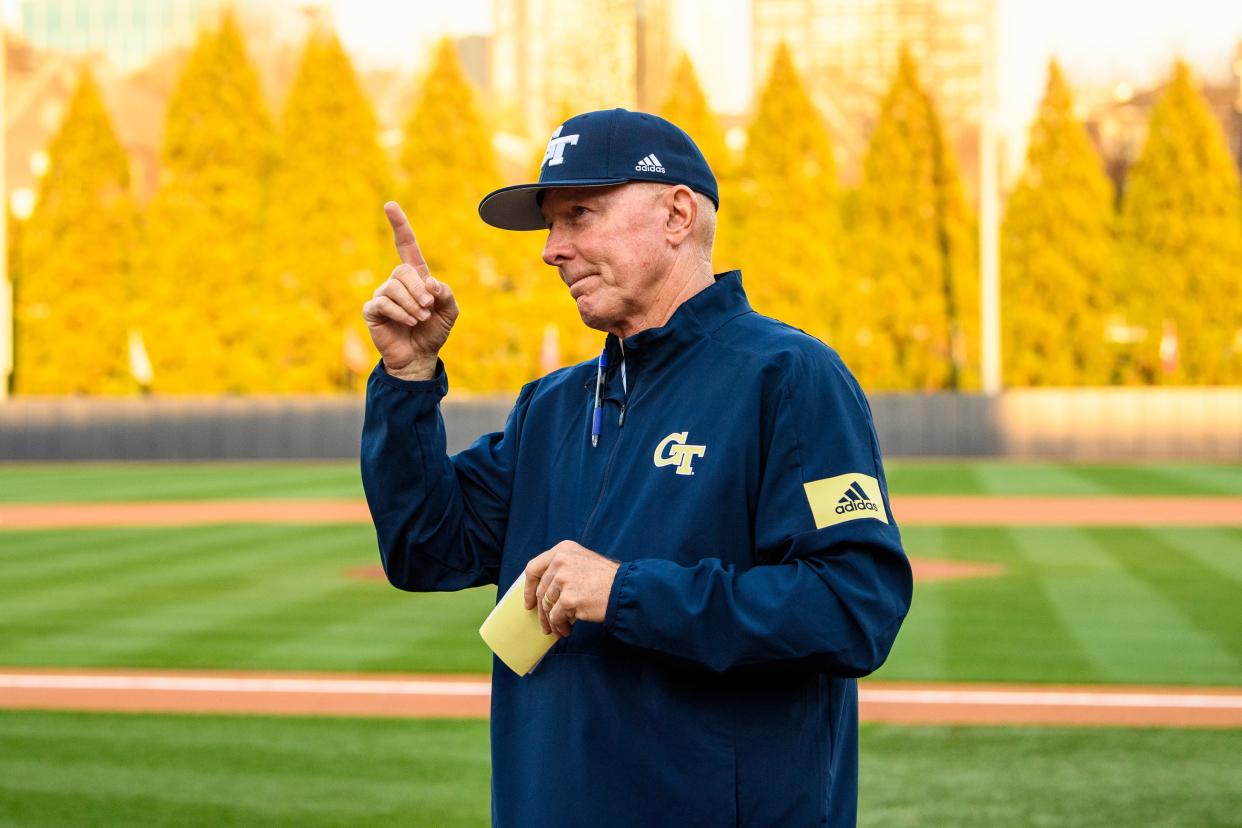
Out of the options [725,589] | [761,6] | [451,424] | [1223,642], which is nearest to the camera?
[725,589]

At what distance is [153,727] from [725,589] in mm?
5505

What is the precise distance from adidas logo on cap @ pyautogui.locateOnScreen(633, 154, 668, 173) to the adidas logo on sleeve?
53 cm

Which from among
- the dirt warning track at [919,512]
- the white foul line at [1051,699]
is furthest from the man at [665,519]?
the dirt warning track at [919,512]

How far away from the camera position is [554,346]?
3281 cm

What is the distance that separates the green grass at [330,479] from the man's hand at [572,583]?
1903 centimetres

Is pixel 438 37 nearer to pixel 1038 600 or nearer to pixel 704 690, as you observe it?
pixel 1038 600

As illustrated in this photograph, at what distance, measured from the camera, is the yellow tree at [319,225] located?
33.9m

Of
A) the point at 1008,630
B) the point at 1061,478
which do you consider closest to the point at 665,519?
the point at 1008,630

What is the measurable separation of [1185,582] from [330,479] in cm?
1570

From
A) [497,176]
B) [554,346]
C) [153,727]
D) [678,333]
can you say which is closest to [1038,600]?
[153,727]

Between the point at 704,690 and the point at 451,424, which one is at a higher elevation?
the point at 704,690

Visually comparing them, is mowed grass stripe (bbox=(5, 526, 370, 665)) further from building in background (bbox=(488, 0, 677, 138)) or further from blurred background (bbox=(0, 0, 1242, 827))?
building in background (bbox=(488, 0, 677, 138))

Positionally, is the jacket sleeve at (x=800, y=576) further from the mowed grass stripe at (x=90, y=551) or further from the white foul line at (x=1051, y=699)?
the mowed grass stripe at (x=90, y=551)

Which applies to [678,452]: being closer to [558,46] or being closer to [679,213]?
[679,213]
